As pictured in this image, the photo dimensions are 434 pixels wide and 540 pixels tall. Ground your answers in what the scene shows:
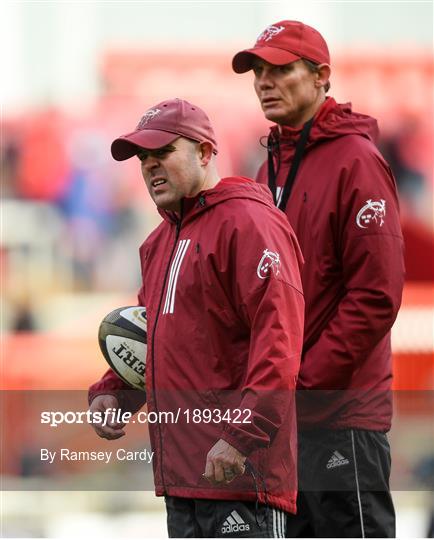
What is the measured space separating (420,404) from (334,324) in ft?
12.0

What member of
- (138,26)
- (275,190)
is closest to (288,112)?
(275,190)

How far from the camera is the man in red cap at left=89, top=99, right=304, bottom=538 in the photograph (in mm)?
3320

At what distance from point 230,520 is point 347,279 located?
1.01m

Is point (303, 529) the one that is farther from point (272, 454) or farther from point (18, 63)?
point (18, 63)

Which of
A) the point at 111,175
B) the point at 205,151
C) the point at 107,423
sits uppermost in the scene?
the point at 111,175

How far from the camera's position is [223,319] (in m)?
3.49

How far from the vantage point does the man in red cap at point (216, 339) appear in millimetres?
3320

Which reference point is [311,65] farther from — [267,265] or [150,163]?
[267,265]

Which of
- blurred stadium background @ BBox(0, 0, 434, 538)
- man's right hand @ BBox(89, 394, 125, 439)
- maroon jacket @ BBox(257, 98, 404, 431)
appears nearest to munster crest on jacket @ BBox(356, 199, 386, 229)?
maroon jacket @ BBox(257, 98, 404, 431)

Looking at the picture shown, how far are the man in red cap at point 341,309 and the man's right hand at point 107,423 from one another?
2.00ft

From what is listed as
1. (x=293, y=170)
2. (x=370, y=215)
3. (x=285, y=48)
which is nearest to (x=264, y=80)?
(x=285, y=48)

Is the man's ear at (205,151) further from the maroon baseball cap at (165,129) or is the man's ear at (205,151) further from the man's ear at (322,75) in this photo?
the man's ear at (322,75)

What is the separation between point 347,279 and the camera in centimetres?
410

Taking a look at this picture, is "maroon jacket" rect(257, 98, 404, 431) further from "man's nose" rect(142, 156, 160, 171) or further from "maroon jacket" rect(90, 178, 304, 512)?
"man's nose" rect(142, 156, 160, 171)
